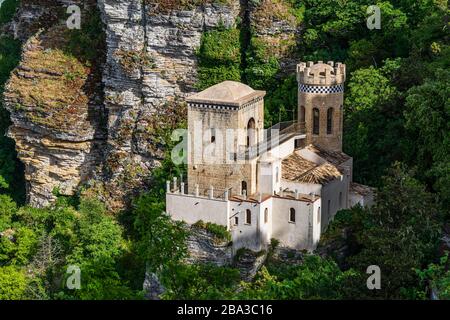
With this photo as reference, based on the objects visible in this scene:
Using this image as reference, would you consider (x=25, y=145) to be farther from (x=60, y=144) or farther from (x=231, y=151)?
(x=231, y=151)

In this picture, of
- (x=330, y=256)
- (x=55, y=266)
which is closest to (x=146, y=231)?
(x=55, y=266)

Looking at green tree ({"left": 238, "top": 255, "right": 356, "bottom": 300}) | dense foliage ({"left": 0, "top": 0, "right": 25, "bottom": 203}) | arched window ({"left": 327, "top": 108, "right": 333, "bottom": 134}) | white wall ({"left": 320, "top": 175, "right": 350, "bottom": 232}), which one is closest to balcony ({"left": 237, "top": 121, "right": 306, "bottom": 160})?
arched window ({"left": 327, "top": 108, "right": 333, "bottom": 134})

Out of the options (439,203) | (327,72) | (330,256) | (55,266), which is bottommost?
(55,266)

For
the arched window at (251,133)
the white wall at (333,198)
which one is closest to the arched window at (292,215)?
the white wall at (333,198)

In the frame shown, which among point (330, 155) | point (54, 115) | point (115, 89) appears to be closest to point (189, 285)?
point (330, 155)

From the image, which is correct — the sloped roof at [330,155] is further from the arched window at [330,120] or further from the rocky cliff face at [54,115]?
the rocky cliff face at [54,115]

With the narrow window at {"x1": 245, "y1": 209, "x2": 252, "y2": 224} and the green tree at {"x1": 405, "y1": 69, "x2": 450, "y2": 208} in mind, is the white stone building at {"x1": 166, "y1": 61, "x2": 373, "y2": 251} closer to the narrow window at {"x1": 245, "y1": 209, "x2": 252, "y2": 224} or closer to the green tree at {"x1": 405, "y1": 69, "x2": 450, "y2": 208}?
the narrow window at {"x1": 245, "y1": 209, "x2": 252, "y2": 224}
